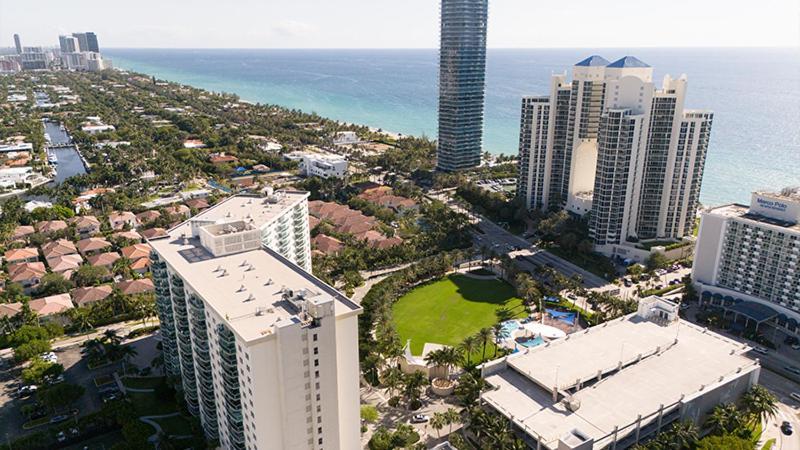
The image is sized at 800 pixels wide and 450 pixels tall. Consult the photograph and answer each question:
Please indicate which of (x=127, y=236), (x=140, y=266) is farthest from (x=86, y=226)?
(x=140, y=266)

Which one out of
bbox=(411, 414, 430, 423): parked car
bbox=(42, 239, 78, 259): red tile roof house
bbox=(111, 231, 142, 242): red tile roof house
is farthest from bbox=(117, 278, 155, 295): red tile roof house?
bbox=(411, 414, 430, 423): parked car

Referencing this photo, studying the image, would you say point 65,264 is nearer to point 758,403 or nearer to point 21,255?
point 21,255

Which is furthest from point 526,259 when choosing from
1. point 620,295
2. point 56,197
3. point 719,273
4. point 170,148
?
point 170,148

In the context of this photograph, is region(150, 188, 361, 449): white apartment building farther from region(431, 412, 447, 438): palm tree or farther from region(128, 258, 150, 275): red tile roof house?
region(128, 258, 150, 275): red tile roof house

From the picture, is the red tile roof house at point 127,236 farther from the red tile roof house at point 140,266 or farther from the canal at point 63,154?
the canal at point 63,154

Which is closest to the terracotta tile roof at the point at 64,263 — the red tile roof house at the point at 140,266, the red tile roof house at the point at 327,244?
the red tile roof house at the point at 140,266

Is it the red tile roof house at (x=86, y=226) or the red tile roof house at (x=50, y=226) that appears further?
the red tile roof house at (x=86, y=226)
